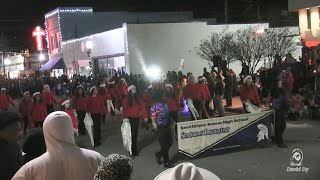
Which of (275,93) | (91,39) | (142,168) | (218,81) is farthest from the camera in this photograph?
(91,39)

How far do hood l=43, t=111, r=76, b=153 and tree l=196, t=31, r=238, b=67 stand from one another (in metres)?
29.4

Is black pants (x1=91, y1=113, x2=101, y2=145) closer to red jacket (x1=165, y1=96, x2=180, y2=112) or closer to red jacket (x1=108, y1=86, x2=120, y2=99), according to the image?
red jacket (x1=165, y1=96, x2=180, y2=112)

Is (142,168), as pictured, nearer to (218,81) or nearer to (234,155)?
(234,155)

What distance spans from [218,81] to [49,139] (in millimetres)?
15109

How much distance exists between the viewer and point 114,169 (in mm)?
2494

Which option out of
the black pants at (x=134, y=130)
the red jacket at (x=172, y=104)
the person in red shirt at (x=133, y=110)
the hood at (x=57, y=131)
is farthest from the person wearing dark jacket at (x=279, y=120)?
the hood at (x=57, y=131)

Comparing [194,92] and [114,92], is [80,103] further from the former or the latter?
[114,92]

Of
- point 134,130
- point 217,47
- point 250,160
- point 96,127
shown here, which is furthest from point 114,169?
point 217,47

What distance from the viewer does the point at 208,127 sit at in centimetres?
1090

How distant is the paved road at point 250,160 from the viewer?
9320mm

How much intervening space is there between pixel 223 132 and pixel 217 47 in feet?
74.4

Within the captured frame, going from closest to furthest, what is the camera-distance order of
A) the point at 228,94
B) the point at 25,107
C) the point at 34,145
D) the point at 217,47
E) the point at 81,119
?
the point at 34,145 < the point at 25,107 < the point at 81,119 < the point at 228,94 < the point at 217,47

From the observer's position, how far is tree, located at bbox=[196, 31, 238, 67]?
3275 cm

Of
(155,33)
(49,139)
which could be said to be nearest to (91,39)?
(155,33)
